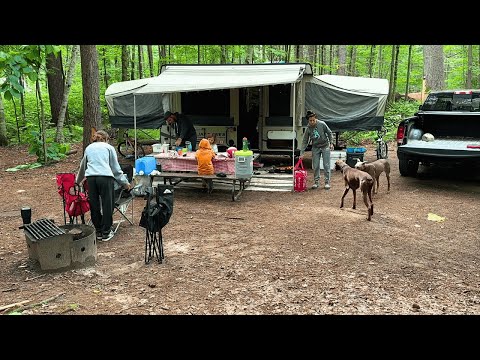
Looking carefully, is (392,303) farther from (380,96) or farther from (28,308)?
(380,96)

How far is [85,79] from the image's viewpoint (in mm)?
10586

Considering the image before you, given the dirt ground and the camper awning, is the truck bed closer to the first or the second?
the dirt ground

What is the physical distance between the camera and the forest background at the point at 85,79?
19.1 feet

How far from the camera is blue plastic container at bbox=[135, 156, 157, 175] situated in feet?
27.0

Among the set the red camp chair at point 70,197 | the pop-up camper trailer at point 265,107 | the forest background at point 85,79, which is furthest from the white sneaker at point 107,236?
the pop-up camper trailer at point 265,107

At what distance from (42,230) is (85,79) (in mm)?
6701

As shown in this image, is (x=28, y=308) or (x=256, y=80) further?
(x=256, y=80)

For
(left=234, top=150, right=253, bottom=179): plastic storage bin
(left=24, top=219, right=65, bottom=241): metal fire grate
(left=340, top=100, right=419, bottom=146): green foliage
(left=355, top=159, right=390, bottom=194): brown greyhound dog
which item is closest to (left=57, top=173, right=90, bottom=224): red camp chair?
(left=24, top=219, right=65, bottom=241): metal fire grate

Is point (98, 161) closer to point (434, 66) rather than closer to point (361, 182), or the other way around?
point (361, 182)
